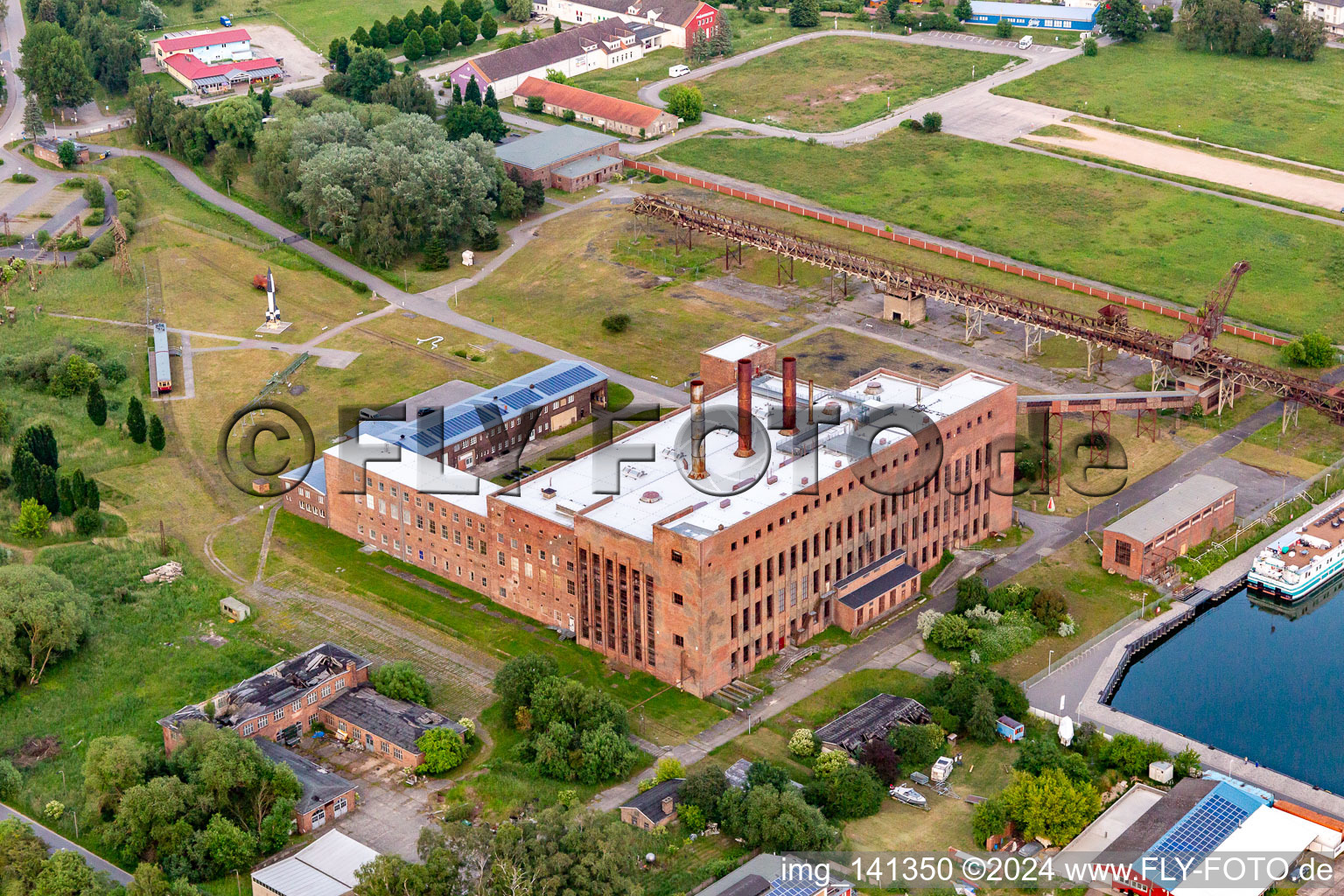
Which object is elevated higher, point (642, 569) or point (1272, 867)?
point (642, 569)

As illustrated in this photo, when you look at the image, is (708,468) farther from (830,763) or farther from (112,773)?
(112,773)

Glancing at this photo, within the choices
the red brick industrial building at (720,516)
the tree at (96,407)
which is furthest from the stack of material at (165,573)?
the tree at (96,407)

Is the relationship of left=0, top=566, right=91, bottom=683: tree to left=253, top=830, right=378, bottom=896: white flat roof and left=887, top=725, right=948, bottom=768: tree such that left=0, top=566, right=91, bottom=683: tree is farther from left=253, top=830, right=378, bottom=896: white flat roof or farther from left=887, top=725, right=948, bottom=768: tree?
left=887, top=725, right=948, bottom=768: tree

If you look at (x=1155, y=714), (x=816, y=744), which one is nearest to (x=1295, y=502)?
(x=1155, y=714)

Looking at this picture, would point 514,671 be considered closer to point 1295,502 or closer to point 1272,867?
point 1272,867

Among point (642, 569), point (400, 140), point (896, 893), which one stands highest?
point (400, 140)

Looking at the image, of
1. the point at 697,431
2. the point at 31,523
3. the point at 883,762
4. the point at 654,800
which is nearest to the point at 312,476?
the point at 31,523

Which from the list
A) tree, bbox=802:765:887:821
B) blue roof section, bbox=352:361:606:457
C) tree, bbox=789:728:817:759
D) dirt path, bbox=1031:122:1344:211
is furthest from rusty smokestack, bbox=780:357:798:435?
dirt path, bbox=1031:122:1344:211
